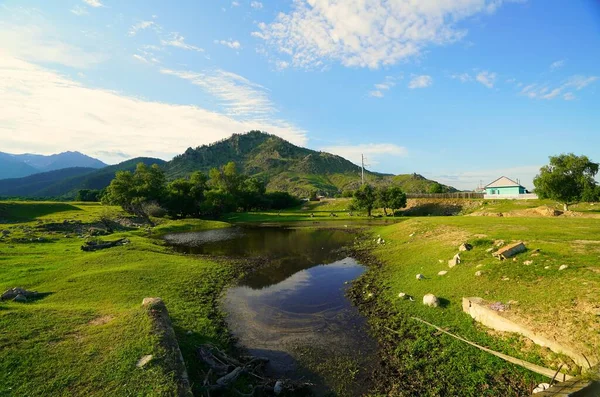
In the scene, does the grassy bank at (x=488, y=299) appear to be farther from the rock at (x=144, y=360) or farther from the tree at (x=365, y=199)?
the tree at (x=365, y=199)

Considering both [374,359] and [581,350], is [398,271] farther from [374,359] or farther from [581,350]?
[581,350]

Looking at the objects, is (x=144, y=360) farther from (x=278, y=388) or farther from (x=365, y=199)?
(x=365, y=199)

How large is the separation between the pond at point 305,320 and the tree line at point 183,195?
54.8 m

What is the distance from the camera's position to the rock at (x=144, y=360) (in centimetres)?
1036

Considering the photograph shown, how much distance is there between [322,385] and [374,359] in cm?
317

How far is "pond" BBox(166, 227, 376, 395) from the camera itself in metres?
13.6

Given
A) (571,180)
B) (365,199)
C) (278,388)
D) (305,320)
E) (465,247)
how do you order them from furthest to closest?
(365,199) → (571,180) → (465,247) → (305,320) → (278,388)

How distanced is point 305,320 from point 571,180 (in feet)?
202

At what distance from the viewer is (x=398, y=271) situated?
26938 millimetres

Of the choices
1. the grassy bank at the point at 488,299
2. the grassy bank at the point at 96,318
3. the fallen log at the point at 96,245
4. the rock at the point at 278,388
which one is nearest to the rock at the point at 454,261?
the grassy bank at the point at 488,299

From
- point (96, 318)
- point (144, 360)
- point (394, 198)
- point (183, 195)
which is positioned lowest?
point (96, 318)

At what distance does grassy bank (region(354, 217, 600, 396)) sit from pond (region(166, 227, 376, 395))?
59.3 inches

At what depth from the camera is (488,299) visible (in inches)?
655

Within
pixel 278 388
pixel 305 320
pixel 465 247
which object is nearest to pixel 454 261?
pixel 465 247
